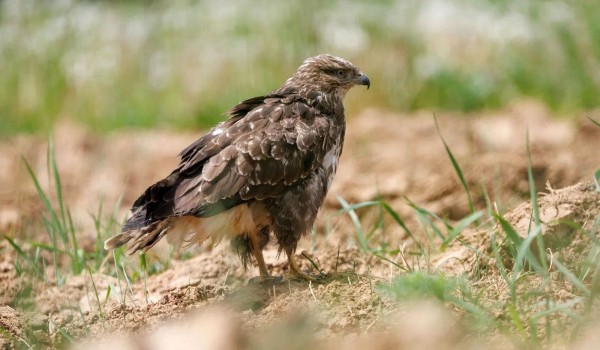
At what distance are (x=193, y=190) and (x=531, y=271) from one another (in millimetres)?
1731

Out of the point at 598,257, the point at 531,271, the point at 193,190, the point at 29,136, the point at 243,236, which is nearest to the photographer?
the point at 598,257

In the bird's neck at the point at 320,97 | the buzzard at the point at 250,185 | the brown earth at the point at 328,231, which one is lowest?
the brown earth at the point at 328,231

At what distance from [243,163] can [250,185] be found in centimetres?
12

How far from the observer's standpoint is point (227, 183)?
520 cm

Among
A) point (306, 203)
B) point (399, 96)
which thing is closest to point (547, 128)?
point (399, 96)

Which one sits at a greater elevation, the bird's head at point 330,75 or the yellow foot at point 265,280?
the bird's head at point 330,75

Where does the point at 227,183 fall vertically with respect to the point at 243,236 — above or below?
above

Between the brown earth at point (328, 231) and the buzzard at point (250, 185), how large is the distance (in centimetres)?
28

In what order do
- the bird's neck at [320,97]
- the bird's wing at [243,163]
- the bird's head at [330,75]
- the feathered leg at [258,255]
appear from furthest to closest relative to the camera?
the bird's head at [330,75], the bird's neck at [320,97], the feathered leg at [258,255], the bird's wing at [243,163]

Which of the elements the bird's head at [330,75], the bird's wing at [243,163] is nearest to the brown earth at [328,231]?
the bird's wing at [243,163]

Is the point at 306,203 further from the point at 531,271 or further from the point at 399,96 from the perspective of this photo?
the point at 399,96

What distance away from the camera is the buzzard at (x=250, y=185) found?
5.16m

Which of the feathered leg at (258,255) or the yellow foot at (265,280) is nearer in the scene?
the yellow foot at (265,280)

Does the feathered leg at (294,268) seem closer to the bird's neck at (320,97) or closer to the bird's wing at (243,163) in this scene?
the bird's wing at (243,163)
